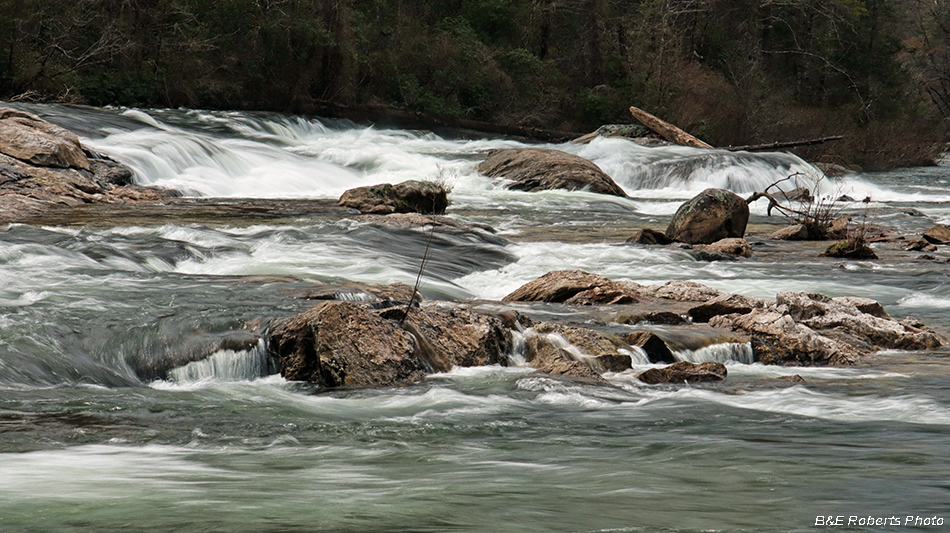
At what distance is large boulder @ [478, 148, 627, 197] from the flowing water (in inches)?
366

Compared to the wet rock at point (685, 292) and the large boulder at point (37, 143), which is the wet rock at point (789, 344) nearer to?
the wet rock at point (685, 292)

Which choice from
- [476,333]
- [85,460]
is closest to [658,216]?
[476,333]

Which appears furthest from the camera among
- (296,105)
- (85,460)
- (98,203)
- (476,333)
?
(296,105)

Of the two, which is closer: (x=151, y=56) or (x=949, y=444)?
(x=949, y=444)

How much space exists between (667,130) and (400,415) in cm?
2622

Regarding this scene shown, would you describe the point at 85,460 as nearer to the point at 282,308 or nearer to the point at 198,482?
the point at 198,482

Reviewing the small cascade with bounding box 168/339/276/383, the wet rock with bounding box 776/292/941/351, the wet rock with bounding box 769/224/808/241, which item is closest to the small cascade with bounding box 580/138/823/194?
the wet rock with bounding box 769/224/808/241

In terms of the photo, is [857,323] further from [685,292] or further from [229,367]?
[229,367]

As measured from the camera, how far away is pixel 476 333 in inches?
307

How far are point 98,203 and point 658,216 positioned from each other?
10570mm

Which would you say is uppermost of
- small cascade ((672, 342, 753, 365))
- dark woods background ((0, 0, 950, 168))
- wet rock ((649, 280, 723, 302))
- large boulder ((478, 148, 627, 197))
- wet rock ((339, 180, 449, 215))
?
dark woods background ((0, 0, 950, 168))

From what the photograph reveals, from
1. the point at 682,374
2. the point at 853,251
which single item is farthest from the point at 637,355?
the point at 853,251

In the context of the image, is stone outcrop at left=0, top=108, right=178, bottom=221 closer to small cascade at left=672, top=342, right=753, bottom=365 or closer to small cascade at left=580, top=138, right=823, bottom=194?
small cascade at left=672, top=342, right=753, bottom=365

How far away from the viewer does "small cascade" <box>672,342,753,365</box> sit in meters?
8.10
